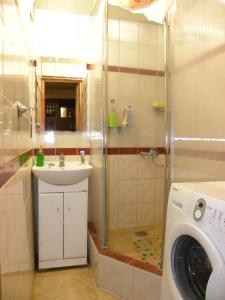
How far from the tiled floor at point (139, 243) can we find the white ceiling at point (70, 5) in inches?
81.0

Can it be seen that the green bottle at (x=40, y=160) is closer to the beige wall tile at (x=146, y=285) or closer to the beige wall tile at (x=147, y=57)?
the beige wall tile at (x=146, y=285)

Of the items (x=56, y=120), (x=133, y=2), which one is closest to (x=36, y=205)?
(x=56, y=120)

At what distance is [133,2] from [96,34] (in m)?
0.58

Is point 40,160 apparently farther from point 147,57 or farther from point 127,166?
point 147,57

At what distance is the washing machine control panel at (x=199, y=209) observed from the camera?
0.99m

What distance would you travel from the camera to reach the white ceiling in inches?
89.0

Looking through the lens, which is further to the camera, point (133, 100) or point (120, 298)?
point (133, 100)

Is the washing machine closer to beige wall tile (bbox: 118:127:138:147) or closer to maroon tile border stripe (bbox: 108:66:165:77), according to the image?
beige wall tile (bbox: 118:127:138:147)

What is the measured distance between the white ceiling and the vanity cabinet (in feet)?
5.09

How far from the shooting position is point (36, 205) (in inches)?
87.2

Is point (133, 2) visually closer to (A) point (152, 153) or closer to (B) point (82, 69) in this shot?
(B) point (82, 69)

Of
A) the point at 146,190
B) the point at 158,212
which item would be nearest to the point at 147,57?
the point at 146,190

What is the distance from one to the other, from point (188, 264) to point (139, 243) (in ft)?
3.51

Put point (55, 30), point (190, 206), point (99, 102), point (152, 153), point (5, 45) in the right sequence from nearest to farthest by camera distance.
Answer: point (5, 45) < point (190, 206) < point (99, 102) < point (55, 30) < point (152, 153)
